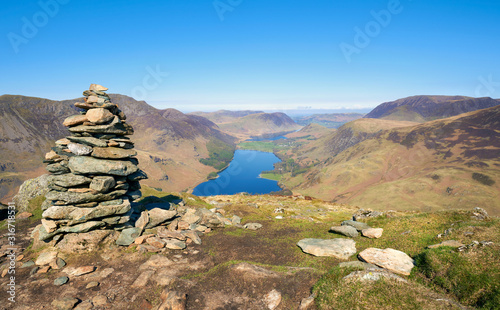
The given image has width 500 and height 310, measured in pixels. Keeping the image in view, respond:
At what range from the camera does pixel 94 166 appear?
69.7 ft

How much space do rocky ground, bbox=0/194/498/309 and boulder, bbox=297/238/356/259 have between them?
0.49 feet

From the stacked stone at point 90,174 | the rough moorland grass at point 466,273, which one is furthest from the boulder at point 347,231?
the stacked stone at point 90,174

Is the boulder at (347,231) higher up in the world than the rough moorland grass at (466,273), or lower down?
lower down

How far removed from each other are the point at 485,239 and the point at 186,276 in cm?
2174

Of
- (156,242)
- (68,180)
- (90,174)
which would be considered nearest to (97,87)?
(90,174)

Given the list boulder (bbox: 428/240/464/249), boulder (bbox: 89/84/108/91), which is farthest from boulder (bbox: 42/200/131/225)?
boulder (bbox: 428/240/464/249)

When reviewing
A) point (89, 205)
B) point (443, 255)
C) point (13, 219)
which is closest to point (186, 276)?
point (89, 205)

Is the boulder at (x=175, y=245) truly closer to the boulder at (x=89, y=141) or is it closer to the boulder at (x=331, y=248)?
the boulder at (x=331, y=248)

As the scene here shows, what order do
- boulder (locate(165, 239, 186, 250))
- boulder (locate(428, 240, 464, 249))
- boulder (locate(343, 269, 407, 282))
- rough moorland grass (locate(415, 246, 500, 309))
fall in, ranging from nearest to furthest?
rough moorland grass (locate(415, 246, 500, 309)) < boulder (locate(343, 269, 407, 282)) < boulder (locate(428, 240, 464, 249)) < boulder (locate(165, 239, 186, 250))

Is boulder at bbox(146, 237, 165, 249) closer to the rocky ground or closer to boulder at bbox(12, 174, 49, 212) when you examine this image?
the rocky ground

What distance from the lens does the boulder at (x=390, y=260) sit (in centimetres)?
1408

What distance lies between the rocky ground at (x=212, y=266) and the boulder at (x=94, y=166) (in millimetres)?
6176

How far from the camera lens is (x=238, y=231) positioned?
83.8ft

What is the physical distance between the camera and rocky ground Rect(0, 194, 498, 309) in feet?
42.7
